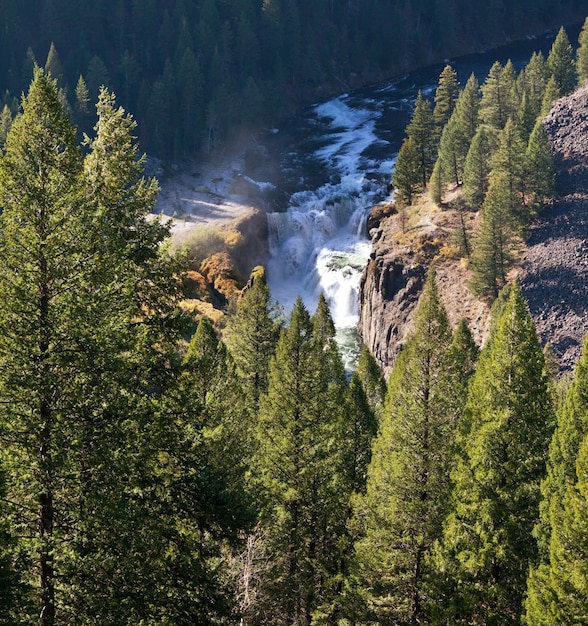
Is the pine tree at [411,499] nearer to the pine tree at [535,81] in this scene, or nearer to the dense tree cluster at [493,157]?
the dense tree cluster at [493,157]

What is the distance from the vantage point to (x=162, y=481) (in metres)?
13.4

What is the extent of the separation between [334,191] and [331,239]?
943 cm

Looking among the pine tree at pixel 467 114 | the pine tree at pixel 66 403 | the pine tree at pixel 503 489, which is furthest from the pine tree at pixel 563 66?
the pine tree at pixel 66 403

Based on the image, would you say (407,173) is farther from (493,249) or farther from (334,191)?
(334,191)

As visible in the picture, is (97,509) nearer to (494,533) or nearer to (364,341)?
(494,533)

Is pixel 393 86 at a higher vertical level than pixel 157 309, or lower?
higher

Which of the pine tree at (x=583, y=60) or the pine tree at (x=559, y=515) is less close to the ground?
the pine tree at (x=583, y=60)

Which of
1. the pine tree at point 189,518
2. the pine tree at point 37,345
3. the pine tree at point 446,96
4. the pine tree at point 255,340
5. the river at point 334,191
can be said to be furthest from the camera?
the pine tree at point 446,96

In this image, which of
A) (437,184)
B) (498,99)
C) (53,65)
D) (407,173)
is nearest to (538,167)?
(437,184)

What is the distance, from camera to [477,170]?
65625 millimetres

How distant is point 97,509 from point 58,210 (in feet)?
17.6

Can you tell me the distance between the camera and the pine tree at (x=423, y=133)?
76.9 metres

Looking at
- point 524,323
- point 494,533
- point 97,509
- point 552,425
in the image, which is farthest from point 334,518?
point 97,509

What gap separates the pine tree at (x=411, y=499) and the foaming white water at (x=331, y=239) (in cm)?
4560
